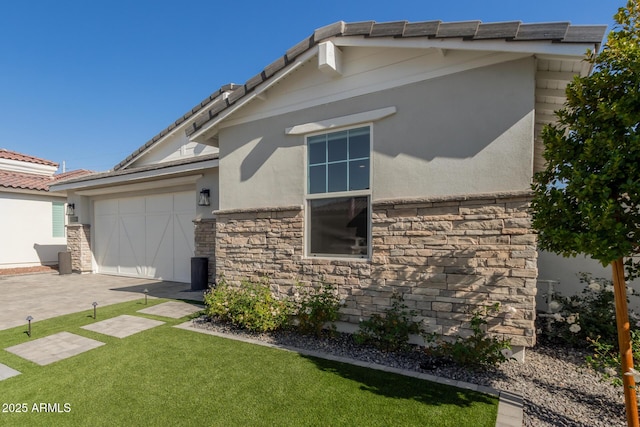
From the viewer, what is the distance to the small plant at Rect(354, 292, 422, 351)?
→ 15.4ft

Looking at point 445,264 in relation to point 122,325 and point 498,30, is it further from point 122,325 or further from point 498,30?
point 122,325

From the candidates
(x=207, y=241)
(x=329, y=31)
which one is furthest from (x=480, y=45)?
(x=207, y=241)

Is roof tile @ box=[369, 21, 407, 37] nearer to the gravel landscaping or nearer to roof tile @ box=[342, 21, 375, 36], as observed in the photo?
roof tile @ box=[342, 21, 375, 36]

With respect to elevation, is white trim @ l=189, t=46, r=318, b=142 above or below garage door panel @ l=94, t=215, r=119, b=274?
above

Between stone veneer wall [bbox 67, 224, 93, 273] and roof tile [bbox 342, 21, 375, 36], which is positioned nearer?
roof tile [bbox 342, 21, 375, 36]

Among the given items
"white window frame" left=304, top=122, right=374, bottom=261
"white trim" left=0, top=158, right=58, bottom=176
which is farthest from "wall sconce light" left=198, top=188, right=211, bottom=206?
"white trim" left=0, top=158, right=58, bottom=176

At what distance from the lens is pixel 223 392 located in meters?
3.71

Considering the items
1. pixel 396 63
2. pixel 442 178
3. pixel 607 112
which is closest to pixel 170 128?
pixel 396 63

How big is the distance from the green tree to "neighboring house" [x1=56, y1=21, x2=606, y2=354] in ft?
4.03

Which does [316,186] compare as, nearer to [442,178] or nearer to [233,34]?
[442,178]

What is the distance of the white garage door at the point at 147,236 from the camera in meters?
10.8

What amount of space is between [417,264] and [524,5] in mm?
5318

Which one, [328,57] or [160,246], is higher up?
[328,57]

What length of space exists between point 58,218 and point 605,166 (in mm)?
20847
